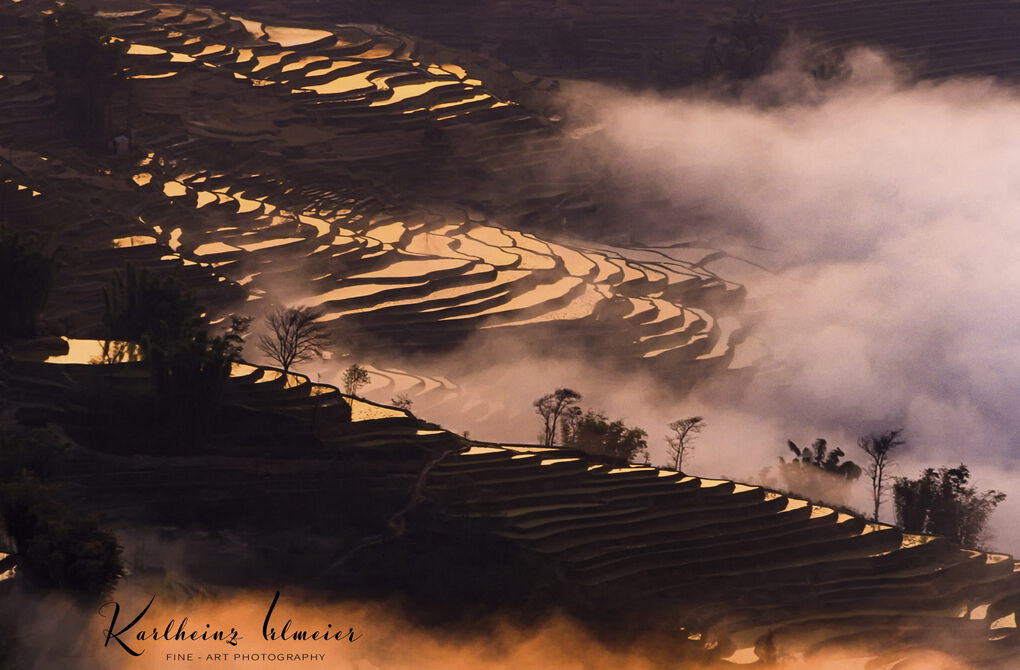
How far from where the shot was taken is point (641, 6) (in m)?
82.1

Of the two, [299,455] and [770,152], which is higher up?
[299,455]

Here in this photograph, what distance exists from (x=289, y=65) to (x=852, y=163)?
23.3 metres

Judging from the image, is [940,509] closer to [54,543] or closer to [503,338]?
[503,338]

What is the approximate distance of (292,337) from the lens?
44938mm

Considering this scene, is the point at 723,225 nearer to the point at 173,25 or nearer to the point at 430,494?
the point at 173,25

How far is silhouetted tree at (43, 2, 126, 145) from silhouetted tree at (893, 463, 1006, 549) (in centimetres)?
3002

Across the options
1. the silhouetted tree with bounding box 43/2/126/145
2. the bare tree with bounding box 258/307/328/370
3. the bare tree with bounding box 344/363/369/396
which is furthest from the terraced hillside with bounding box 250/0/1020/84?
the bare tree with bounding box 344/363/369/396

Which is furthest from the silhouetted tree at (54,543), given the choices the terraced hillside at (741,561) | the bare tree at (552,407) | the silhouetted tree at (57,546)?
the bare tree at (552,407)

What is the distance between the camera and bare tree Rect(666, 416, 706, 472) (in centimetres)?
4634

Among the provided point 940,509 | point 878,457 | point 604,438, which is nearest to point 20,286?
point 604,438

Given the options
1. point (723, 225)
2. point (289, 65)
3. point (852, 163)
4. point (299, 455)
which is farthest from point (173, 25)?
point (299, 455)

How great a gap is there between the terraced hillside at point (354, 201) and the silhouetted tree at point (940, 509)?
8743 millimetres

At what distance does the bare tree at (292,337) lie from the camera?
43500mm

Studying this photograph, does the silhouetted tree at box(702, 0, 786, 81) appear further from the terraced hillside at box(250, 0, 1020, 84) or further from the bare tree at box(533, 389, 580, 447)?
the bare tree at box(533, 389, 580, 447)
